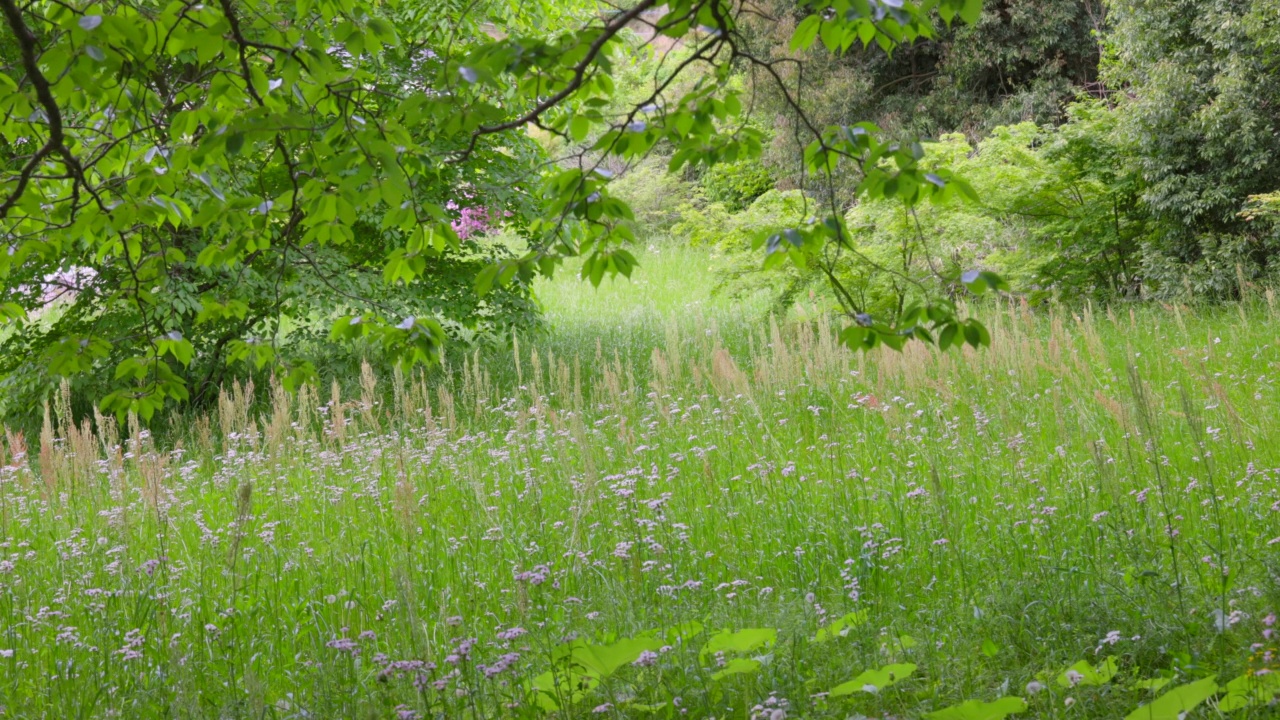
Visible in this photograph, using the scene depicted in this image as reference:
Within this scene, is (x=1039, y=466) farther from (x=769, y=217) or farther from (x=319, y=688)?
(x=769, y=217)

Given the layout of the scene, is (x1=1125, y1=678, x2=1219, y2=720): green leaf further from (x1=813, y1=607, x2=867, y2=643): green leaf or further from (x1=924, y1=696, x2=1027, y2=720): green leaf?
(x1=813, y1=607, x2=867, y2=643): green leaf

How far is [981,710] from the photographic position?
2.00 meters

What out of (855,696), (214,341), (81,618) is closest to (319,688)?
(81,618)

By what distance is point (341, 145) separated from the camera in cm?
247

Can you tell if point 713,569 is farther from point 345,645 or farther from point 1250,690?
point 1250,690

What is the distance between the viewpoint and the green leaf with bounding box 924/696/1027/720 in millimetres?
1949

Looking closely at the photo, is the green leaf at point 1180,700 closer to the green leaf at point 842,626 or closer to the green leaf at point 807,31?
the green leaf at point 842,626

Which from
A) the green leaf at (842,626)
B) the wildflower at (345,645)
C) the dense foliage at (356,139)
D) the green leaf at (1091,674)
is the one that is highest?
the dense foliage at (356,139)

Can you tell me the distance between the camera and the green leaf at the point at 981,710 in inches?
76.7

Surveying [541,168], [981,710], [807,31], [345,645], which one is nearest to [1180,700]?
[981,710]

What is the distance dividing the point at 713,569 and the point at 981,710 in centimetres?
187

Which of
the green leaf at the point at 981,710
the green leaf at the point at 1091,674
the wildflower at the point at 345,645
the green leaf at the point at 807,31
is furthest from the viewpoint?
the wildflower at the point at 345,645

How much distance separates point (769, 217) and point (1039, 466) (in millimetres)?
5687

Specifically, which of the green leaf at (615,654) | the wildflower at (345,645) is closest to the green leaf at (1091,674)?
the green leaf at (615,654)
